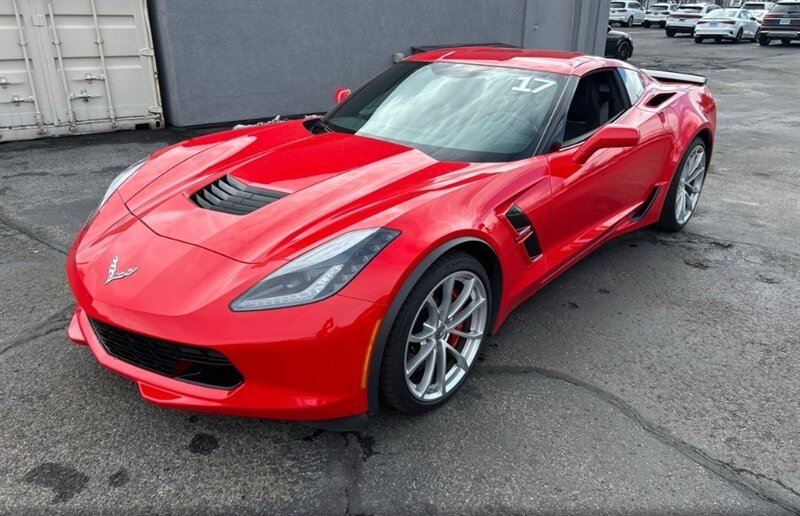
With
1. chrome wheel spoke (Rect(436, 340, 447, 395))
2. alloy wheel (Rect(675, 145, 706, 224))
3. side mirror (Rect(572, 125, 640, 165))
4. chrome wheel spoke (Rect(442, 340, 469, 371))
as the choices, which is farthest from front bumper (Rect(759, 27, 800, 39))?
chrome wheel spoke (Rect(436, 340, 447, 395))

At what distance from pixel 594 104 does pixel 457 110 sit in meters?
0.93

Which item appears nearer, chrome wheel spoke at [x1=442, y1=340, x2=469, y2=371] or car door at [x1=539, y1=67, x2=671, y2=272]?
chrome wheel spoke at [x1=442, y1=340, x2=469, y2=371]

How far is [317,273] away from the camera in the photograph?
220cm

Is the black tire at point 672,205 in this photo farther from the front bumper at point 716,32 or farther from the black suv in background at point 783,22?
the front bumper at point 716,32

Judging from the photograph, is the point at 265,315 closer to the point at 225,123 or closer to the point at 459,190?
the point at 459,190

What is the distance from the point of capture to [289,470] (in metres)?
2.30

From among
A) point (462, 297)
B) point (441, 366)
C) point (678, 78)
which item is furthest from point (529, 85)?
point (678, 78)

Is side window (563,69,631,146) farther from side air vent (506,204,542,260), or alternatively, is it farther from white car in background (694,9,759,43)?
A: white car in background (694,9,759,43)

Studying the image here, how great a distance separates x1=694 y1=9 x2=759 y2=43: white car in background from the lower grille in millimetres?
30295

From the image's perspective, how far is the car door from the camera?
10.5 ft

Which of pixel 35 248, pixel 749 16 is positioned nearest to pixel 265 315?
pixel 35 248

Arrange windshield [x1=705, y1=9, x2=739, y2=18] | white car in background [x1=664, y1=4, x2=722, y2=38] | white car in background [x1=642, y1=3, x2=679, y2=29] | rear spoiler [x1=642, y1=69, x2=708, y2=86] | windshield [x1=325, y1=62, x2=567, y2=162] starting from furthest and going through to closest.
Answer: white car in background [x1=642, y1=3, x2=679, y2=29]
white car in background [x1=664, y1=4, x2=722, y2=38]
windshield [x1=705, y1=9, x2=739, y2=18]
rear spoiler [x1=642, y1=69, x2=708, y2=86]
windshield [x1=325, y1=62, x2=567, y2=162]

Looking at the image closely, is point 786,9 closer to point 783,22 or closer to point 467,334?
point 783,22

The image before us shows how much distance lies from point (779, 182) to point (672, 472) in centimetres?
522
